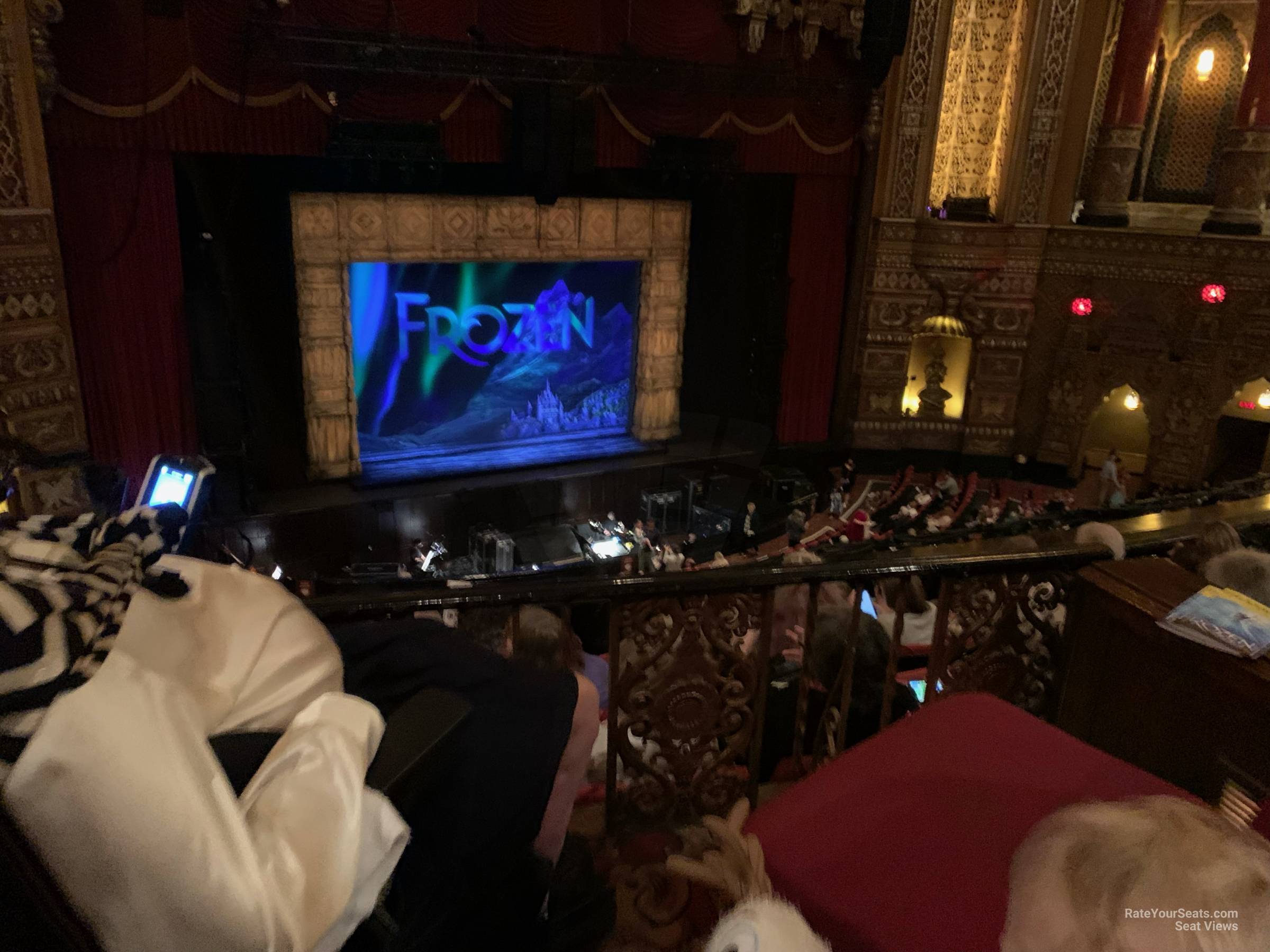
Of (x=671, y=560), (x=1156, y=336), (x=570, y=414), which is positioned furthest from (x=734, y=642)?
(x=1156, y=336)

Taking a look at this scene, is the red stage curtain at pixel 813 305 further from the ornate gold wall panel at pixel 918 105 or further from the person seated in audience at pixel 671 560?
the person seated in audience at pixel 671 560

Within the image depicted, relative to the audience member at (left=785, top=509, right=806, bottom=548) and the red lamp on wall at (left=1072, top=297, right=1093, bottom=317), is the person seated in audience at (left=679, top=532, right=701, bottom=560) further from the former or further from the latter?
the red lamp on wall at (left=1072, top=297, right=1093, bottom=317)

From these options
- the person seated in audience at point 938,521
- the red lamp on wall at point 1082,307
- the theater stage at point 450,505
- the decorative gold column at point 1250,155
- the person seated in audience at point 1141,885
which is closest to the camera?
the person seated in audience at point 1141,885

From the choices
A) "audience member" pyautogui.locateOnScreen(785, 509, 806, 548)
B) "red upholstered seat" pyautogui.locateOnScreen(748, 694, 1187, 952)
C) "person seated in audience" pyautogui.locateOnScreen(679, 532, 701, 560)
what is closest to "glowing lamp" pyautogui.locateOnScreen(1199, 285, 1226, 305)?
"audience member" pyautogui.locateOnScreen(785, 509, 806, 548)

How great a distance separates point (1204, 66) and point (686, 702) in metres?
10.8

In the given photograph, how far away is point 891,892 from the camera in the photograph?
119 cm

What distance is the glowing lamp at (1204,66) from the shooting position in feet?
30.9

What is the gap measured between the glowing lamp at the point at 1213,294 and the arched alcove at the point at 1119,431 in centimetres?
249

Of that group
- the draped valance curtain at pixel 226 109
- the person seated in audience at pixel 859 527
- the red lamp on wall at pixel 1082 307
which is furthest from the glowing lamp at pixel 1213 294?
the draped valance curtain at pixel 226 109

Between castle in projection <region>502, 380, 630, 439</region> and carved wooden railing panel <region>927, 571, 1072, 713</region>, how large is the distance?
7.00 metres

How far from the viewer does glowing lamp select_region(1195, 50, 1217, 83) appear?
9.42 meters

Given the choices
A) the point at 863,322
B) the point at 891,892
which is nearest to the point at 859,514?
the point at 863,322

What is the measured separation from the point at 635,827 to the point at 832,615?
777 millimetres

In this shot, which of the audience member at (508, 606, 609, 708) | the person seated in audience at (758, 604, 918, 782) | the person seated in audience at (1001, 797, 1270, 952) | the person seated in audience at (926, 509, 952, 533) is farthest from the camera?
the person seated in audience at (926, 509, 952, 533)
